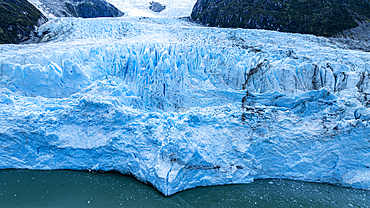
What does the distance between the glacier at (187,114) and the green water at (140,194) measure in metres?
0.25

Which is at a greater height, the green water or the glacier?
the glacier

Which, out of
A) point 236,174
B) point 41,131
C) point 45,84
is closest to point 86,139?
point 41,131

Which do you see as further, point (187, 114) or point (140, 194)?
point (187, 114)

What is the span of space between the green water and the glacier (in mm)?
252

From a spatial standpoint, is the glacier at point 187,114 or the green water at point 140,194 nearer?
the green water at point 140,194

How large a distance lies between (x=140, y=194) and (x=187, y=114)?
8.10 ft

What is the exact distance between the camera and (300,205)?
5191 mm

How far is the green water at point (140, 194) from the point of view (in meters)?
5.16

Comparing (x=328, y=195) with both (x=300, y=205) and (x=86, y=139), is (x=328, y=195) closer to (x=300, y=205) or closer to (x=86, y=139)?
(x=300, y=205)

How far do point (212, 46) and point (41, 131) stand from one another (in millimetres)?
6509

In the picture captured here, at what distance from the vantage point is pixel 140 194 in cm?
537

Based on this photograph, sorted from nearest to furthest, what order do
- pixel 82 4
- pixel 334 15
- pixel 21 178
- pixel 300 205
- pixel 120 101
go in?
pixel 300 205
pixel 21 178
pixel 120 101
pixel 334 15
pixel 82 4

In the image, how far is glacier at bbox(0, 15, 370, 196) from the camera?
5816 millimetres

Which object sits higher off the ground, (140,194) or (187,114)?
(187,114)
